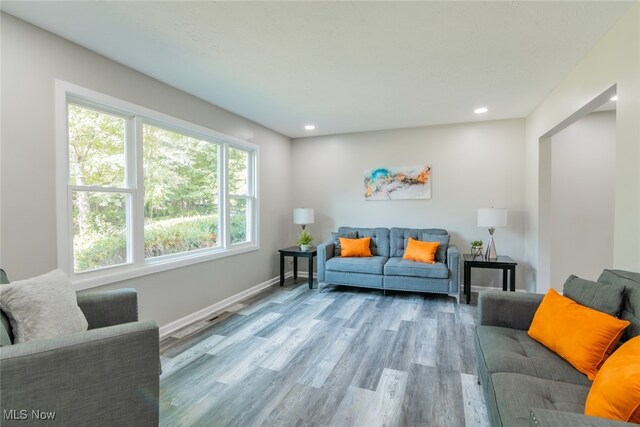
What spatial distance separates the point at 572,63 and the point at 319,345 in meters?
3.36

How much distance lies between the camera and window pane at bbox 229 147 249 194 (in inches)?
162

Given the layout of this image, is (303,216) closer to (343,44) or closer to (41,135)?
(343,44)

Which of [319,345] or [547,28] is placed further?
[319,345]

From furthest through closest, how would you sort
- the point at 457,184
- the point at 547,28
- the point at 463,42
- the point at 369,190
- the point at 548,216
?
the point at 369,190 → the point at 457,184 → the point at 548,216 → the point at 463,42 → the point at 547,28

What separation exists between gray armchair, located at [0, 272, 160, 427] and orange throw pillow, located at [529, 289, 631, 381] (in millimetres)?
2068

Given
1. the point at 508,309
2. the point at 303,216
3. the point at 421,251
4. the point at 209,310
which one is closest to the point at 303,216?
the point at 303,216

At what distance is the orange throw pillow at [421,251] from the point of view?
4.09 metres

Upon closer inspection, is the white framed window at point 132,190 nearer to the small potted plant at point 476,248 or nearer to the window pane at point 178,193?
the window pane at point 178,193

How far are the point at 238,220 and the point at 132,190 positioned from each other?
64.7 inches

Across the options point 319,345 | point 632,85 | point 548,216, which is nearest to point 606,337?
point 632,85

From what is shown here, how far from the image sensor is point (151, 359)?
1.43 metres

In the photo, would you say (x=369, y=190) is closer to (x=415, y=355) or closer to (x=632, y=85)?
(x=415, y=355)

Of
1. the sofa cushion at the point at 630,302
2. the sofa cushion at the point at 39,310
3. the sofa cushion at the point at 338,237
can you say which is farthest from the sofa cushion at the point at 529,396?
the sofa cushion at the point at 338,237

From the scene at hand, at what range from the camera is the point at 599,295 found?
160 cm
